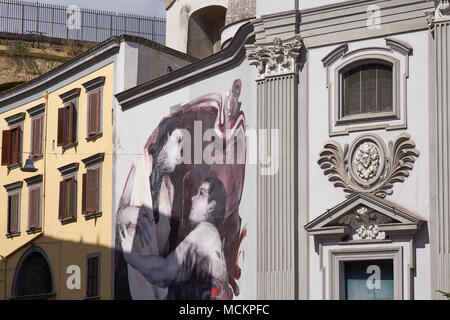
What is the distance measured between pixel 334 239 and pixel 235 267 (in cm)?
302

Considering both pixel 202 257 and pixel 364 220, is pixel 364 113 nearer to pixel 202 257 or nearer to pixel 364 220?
pixel 364 220

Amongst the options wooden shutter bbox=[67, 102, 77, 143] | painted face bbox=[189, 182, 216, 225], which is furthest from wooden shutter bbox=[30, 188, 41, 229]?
painted face bbox=[189, 182, 216, 225]

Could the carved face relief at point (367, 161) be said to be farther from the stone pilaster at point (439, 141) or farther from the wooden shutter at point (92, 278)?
the wooden shutter at point (92, 278)

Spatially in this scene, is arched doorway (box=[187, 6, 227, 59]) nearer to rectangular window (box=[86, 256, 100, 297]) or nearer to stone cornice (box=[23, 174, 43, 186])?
stone cornice (box=[23, 174, 43, 186])

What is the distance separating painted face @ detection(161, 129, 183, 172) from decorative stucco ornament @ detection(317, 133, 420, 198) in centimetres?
543

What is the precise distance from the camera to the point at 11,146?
132ft

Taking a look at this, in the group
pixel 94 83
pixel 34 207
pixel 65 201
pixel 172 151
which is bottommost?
pixel 34 207

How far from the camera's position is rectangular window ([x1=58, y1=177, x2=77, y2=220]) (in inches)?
1428

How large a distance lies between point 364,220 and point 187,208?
594 cm

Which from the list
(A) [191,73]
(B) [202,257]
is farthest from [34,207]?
(B) [202,257]

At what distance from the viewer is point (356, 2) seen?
1027 inches

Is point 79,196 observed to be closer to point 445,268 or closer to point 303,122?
point 303,122
